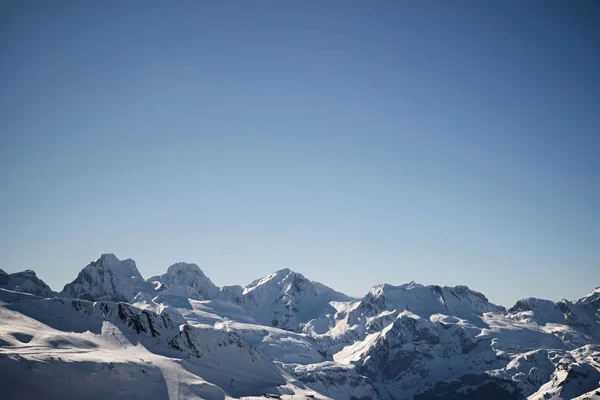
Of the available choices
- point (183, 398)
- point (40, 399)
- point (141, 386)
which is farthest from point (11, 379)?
point (183, 398)

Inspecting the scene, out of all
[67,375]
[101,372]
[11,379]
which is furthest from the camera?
[101,372]

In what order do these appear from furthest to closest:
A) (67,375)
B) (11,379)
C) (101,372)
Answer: (101,372), (67,375), (11,379)

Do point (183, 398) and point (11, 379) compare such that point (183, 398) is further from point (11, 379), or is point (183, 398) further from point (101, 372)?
point (11, 379)

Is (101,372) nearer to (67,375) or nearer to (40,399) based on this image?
(67,375)

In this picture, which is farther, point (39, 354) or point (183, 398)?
point (183, 398)

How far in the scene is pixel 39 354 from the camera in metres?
179

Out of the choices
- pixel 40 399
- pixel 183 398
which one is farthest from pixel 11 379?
pixel 183 398

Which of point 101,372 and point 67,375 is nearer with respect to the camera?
point 67,375

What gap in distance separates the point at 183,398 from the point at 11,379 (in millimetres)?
61518

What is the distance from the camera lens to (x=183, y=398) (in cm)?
19762

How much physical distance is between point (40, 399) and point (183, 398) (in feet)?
174

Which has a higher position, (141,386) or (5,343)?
(5,343)

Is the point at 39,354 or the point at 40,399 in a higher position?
the point at 39,354

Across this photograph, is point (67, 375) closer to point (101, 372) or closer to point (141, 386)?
point (101, 372)
